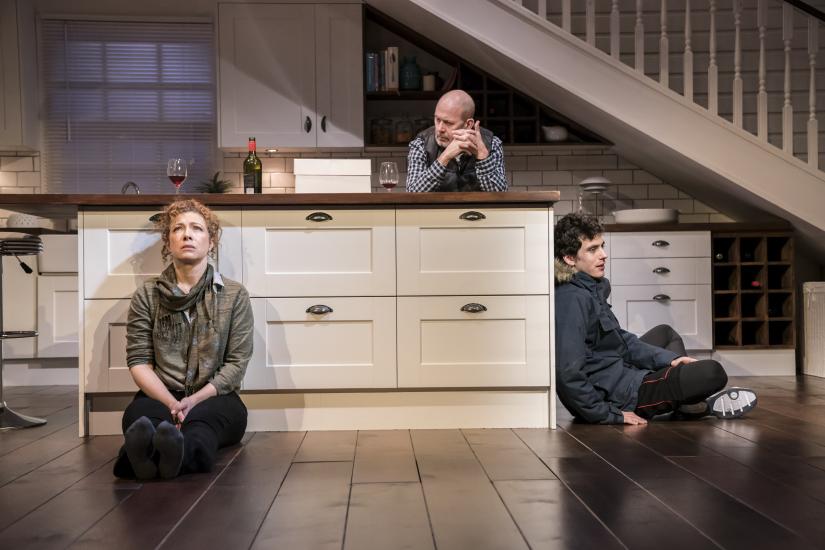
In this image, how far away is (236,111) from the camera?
539 centimetres

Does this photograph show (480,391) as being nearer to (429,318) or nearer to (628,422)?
(429,318)

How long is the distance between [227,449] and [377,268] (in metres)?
0.91

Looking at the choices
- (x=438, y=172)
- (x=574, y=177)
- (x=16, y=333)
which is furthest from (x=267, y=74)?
(x=16, y=333)

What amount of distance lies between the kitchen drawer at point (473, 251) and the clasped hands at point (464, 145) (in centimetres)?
34

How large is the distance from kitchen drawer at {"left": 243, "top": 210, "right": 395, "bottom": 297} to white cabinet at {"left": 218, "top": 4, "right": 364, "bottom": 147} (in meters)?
2.38

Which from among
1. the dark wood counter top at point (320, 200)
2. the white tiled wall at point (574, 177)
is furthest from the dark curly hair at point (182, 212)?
the white tiled wall at point (574, 177)

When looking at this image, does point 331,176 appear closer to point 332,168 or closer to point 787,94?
point 332,168

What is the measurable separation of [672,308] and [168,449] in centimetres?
368

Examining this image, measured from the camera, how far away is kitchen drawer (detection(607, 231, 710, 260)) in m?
5.07

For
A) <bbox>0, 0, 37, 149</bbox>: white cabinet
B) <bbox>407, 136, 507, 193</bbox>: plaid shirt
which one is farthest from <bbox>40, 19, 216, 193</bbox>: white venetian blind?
<bbox>407, 136, 507, 193</bbox>: plaid shirt

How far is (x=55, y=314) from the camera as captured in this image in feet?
15.8

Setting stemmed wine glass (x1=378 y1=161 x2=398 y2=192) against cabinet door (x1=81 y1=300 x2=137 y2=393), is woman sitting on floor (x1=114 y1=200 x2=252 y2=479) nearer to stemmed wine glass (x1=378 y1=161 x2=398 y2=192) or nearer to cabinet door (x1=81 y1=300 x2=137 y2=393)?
cabinet door (x1=81 y1=300 x2=137 y2=393)

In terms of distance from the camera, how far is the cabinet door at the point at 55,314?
15.8 ft

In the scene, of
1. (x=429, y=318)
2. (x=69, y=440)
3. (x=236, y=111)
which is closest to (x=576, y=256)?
(x=429, y=318)
